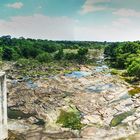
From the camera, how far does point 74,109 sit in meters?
72.7

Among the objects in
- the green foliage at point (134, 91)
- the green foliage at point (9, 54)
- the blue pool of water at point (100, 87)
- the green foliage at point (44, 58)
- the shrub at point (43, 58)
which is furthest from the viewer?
the green foliage at point (9, 54)

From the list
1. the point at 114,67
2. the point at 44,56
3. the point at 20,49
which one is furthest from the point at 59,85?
the point at 20,49

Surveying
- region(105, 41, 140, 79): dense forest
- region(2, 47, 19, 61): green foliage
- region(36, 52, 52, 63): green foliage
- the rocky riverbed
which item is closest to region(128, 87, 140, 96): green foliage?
the rocky riverbed

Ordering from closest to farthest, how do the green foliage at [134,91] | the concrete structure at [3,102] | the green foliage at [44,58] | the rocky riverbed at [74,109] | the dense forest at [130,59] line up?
the concrete structure at [3,102] → the rocky riverbed at [74,109] → the green foliage at [134,91] → the dense forest at [130,59] → the green foliage at [44,58]

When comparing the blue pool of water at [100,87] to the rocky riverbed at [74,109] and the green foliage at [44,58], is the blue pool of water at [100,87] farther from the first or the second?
the green foliage at [44,58]

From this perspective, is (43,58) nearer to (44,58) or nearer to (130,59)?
(44,58)

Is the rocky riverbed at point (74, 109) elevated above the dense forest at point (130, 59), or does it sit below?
below

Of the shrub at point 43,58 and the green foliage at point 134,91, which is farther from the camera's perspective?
the shrub at point 43,58

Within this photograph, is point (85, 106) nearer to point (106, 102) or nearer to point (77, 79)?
point (106, 102)

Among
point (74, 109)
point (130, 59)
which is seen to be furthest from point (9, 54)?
point (74, 109)

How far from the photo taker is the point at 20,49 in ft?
639

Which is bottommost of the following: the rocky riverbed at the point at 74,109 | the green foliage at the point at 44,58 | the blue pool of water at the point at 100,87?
the rocky riverbed at the point at 74,109

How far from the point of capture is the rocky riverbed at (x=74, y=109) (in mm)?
56719

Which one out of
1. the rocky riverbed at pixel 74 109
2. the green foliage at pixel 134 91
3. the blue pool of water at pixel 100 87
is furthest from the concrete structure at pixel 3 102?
the blue pool of water at pixel 100 87
